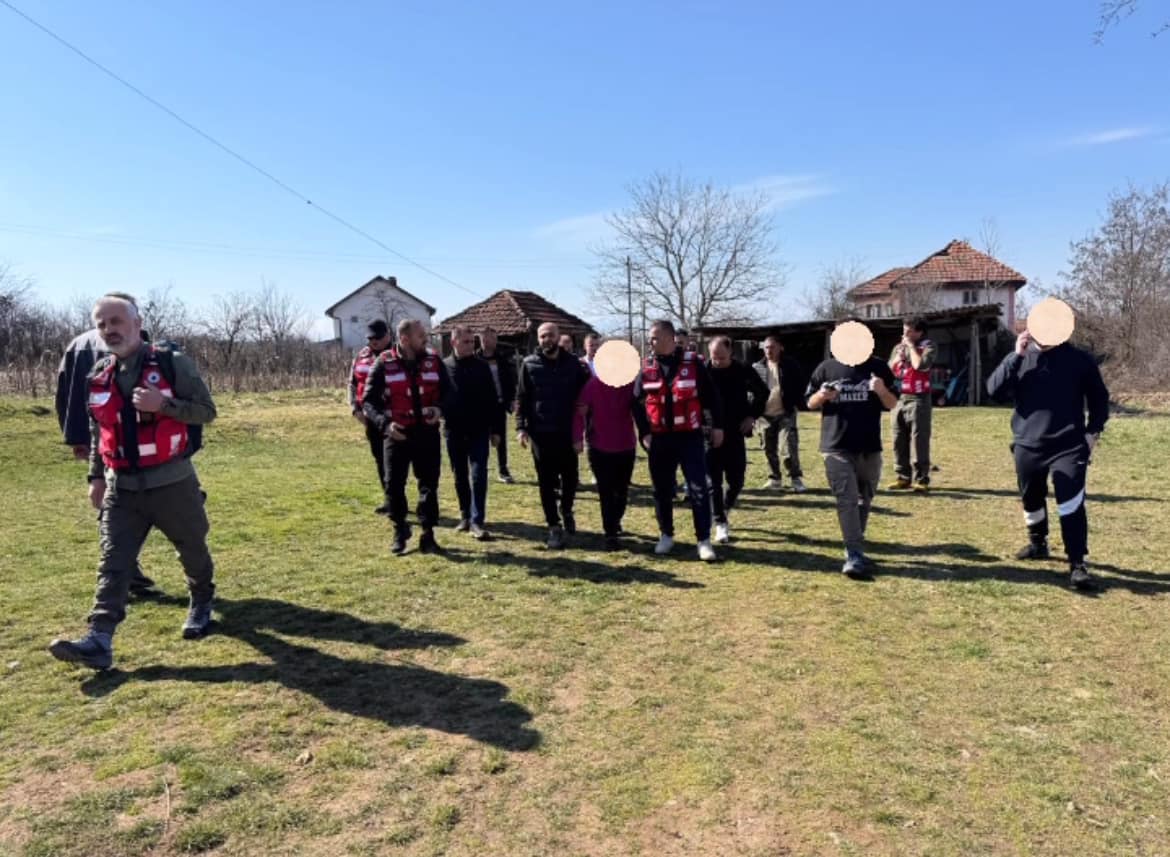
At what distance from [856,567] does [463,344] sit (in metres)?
4.07

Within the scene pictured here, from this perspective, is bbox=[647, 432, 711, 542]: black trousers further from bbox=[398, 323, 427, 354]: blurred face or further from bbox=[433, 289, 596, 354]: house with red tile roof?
bbox=[433, 289, 596, 354]: house with red tile roof

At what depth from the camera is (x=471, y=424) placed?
743 centimetres

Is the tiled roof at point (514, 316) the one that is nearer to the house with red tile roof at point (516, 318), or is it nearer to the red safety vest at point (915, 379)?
the house with red tile roof at point (516, 318)

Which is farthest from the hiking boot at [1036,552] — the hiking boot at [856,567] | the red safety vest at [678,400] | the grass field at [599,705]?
the red safety vest at [678,400]

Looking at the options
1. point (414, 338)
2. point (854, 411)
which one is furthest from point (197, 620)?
point (854, 411)

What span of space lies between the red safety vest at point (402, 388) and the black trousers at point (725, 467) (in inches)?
99.1

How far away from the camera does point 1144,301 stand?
3203cm

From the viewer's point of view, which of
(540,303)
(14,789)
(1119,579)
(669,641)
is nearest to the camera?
(14,789)

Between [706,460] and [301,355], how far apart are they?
36.5 meters

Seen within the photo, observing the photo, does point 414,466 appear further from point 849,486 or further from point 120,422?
point 849,486

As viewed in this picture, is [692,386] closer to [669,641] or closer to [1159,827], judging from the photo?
[669,641]

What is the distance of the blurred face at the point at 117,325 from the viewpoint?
4203mm

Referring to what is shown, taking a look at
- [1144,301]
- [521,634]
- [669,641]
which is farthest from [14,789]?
[1144,301]

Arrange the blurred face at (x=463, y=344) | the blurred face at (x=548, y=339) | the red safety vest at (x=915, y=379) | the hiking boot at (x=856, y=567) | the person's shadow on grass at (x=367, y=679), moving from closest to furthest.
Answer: the person's shadow on grass at (x=367, y=679) → the hiking boot at (x=856, y=567) → the blurred face at (x=548, y=339) → the blurred face at (x=463, y=344) → the red safety vest at (x=915, y=379)
